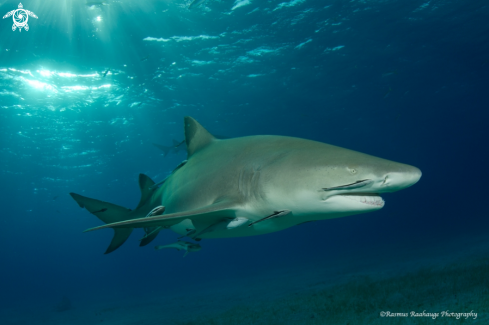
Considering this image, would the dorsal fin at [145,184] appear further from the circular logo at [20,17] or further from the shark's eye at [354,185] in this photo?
the circular logo at [20,17]

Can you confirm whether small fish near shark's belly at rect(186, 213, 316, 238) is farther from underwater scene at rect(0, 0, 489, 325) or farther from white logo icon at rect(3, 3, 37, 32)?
white logo icon at rect(3, 3, 37, 32)

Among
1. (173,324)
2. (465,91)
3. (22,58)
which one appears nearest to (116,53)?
(22,58)

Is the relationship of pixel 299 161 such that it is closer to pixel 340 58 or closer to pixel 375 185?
pixel 375 185

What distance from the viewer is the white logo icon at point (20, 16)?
42.8 ft

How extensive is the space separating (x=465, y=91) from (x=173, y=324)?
39927 millimetres

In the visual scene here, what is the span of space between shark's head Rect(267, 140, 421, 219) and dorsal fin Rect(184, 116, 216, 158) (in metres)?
2.13

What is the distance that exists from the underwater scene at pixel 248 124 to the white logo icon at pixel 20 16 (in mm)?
74

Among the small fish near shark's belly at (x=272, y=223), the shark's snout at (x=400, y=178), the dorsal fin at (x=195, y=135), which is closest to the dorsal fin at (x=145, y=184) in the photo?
the dorsal fin at (x=195, y=135)

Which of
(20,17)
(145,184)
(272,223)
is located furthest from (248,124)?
(272,223)

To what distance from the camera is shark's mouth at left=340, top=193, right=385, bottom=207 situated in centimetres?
227

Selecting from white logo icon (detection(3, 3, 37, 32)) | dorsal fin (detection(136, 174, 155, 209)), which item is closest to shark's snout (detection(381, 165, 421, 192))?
dorsal fin (detection(136, 174, 155, 209))

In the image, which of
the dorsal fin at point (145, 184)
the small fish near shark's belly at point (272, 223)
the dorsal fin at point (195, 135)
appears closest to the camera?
the small fish near shark's belly at point (272, 223)

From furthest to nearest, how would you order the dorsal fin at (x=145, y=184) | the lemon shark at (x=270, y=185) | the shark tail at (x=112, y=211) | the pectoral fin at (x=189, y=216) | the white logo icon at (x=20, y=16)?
the white logo icon at (x=20, y=16) → the dorsal fin at (x=145, y=184) → the shark tail at (x=112, y=211) → the pectoral fin at (x=189, y=216) → the lemon shark at (x=270, y=185)

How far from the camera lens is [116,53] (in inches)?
659
